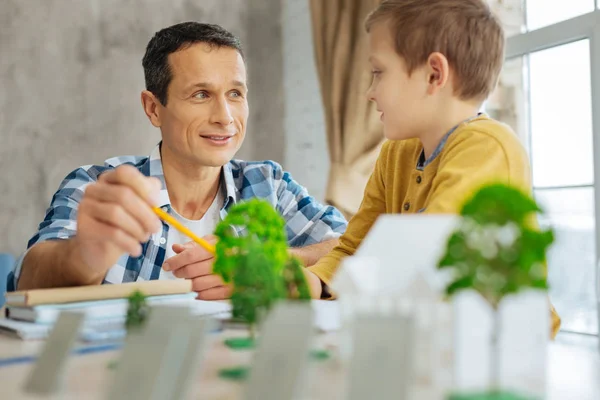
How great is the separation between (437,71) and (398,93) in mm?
83

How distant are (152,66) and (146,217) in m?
1.17

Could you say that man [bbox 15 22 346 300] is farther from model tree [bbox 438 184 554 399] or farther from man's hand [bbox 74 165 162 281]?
model tree [bbox 438 184 554 399]

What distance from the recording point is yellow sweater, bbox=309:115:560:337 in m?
1.00

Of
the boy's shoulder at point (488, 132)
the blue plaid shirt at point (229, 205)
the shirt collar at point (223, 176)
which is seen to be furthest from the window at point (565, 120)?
the boy's shoulder at point (488, 132)

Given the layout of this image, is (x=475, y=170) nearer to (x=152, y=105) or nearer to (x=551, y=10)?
(x=152, y=105)

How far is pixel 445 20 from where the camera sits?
125cm

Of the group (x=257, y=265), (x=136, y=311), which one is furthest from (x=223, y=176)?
(x=257, y=265)

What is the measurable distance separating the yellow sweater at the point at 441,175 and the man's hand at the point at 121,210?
15.8 inches

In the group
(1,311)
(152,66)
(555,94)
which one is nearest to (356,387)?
(1,311)

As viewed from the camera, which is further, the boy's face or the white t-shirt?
the white t-shirt

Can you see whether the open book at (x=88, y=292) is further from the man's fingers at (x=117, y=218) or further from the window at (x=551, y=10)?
the window at (x=551, y=10)

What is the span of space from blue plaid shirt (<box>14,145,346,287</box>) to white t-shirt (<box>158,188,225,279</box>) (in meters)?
0.02

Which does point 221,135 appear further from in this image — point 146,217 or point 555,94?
point 555,94

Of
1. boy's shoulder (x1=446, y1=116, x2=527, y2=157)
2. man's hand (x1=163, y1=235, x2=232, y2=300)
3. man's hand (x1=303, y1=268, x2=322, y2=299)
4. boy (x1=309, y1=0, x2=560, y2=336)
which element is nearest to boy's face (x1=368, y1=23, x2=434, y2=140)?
boy (x1=309, y1=0, x2=560, y2=336)
